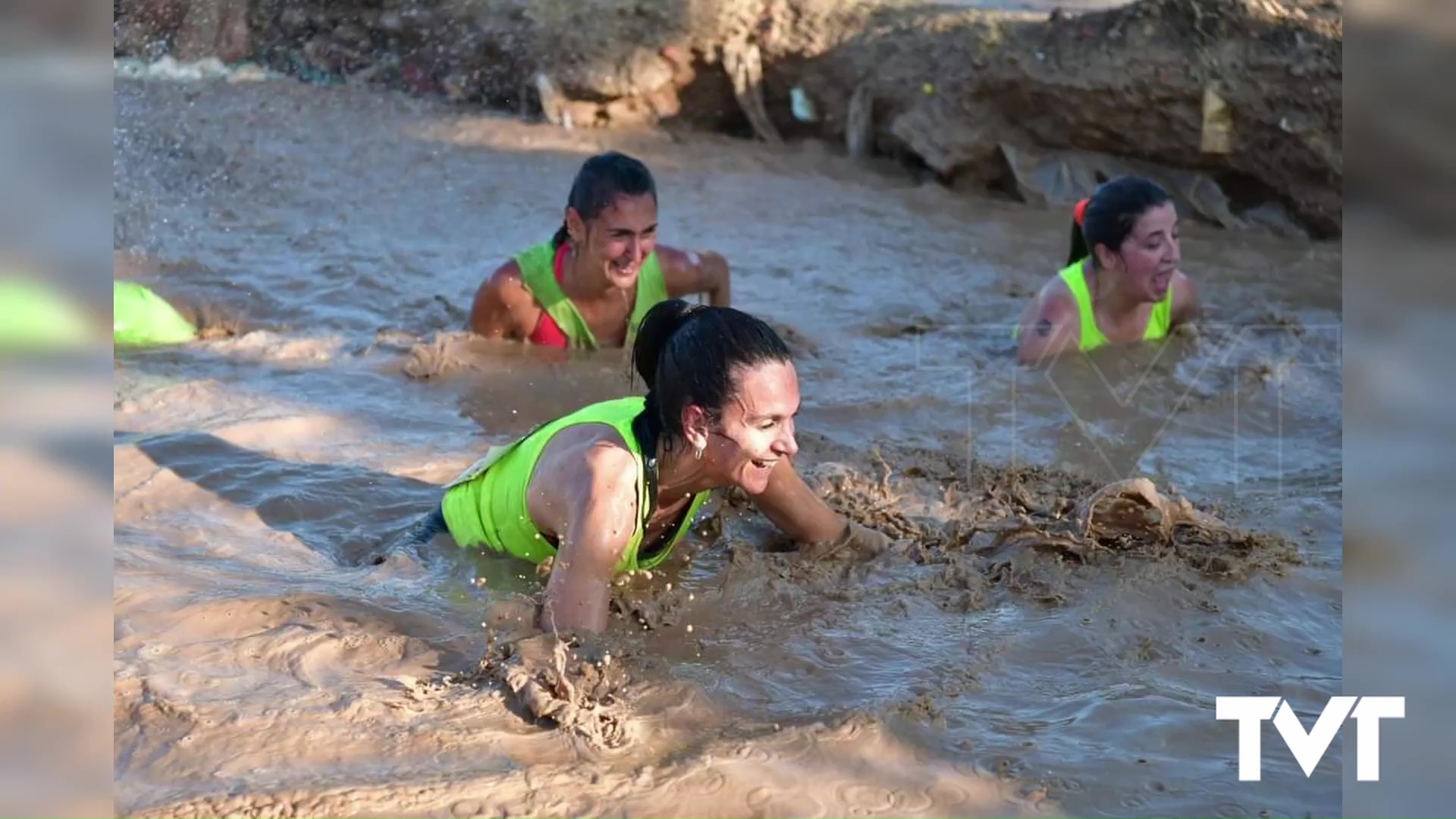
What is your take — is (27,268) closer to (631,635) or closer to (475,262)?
(631,635)

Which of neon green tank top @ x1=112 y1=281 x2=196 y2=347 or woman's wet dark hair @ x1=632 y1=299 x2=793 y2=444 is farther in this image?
neon green tank top @ x1=112 y1=281 x2=196 y2=347

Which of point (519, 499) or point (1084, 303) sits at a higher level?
point (1084, 303)

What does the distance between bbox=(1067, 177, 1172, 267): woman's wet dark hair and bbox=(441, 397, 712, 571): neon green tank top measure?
2.43 m

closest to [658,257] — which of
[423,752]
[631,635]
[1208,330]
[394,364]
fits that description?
[394,364]

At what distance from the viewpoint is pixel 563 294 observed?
5.48 meters

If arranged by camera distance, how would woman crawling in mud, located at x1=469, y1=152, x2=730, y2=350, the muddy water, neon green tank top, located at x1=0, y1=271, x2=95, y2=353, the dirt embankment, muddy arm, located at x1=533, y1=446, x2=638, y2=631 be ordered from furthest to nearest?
the dirt embankment
woman crawling in mud, located at x1=469, y1=152, x2=730, y2=350
muddy arm, located at x1=533, y1=446, x2=638, y2=631
the muddy water
neon green tank top, located at x1=0, y1=271, x2=95, y2=353

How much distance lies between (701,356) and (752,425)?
0.19 metres

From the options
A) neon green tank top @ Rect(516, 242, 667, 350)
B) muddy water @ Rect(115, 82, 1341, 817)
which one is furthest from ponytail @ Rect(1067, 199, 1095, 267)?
neon green tank top @ Rect(516, 242, 667, 350)

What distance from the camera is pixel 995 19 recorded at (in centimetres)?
816

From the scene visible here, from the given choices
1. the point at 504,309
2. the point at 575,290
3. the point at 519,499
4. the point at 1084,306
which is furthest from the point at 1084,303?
the point at 519,499

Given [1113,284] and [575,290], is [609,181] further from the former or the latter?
[1113,284]

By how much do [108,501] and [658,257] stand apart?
12.5 ft

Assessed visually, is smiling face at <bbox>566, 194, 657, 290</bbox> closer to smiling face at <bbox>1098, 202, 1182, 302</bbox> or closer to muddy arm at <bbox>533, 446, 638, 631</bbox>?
smiling face at <bbox>1098, 202, 1182, 302</bbox>

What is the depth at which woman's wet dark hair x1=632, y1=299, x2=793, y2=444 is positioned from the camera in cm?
320
